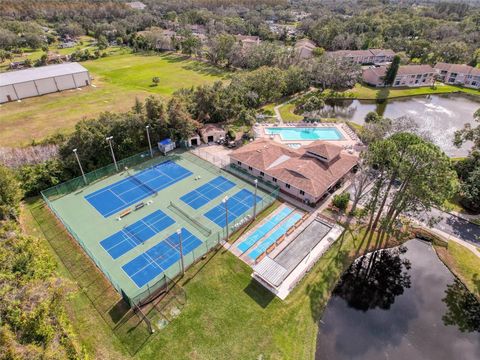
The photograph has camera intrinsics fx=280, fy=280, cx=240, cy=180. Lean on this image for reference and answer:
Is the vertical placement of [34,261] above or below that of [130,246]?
above

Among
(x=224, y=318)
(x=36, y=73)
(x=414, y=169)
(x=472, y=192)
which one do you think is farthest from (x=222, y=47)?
(x=224, y=318)

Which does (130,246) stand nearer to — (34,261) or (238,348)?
(34,261)

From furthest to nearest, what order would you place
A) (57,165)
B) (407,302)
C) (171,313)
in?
(57,165) → (407,302) → (171,313)

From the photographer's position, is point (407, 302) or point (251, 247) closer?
point (407, 302)

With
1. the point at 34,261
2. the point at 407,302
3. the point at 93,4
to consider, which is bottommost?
the point at 407,302

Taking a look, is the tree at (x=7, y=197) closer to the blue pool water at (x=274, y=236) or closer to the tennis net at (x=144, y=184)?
the tennis net at (x=144, y=184)

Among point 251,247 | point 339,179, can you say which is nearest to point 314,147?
point 339,179

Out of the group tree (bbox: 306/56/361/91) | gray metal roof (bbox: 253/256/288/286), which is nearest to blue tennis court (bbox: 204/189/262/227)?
gray metal roof (bbox: 253/256/288/286)
